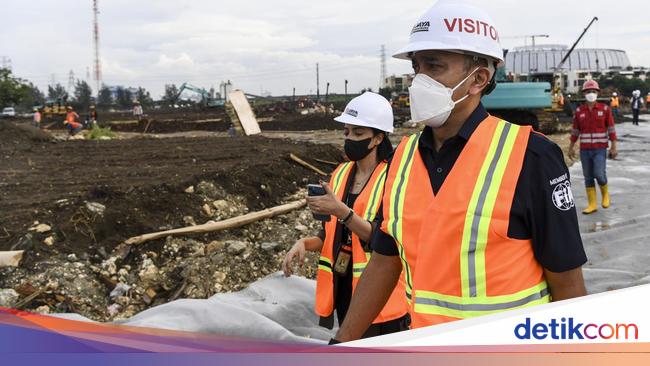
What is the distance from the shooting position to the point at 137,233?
7668mm

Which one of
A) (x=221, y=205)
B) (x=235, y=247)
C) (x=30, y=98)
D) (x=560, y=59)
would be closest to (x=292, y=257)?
(x=235, y=247)

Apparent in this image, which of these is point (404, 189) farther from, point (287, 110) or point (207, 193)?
point (287, 110)

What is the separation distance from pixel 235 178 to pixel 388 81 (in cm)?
6888

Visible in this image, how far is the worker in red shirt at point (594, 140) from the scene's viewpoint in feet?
30.2

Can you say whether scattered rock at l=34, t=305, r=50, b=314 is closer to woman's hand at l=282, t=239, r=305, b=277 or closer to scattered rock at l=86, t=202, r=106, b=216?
scattered rock at l=86, t=202, r=106, b=216

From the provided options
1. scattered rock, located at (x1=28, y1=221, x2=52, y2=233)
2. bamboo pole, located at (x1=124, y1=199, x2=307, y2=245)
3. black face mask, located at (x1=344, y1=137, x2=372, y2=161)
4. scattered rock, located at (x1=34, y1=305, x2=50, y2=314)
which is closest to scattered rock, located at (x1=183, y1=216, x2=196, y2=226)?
bamboo pole, located at (x1=124, y1=199, x2=307, y2=245)

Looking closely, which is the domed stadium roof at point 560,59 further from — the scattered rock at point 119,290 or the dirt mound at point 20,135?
the scattered rock at point 119,290

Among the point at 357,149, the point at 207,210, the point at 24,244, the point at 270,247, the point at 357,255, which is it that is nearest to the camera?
the point at 357,255

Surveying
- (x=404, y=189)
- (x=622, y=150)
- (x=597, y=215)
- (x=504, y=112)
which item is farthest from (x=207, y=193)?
(x=504, y=112)

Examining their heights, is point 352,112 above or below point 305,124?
above

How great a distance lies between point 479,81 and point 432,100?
0.58ft

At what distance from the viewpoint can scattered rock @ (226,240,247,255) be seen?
7.32 meters

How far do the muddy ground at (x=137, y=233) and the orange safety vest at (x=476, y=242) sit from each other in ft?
15.4

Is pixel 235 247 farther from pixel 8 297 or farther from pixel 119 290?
pixel 8 297
